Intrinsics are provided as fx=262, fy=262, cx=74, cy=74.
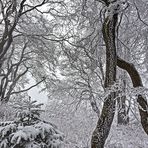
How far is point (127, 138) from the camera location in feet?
36.1

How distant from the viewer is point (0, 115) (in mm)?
10961

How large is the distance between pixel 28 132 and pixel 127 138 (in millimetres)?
7033

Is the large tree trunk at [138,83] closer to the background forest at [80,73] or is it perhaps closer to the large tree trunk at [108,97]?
the background forest at [80,73]

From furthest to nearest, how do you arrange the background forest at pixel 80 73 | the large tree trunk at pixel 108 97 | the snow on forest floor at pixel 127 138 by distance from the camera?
1. the snow on forest floor at pixel 127 138
2. the large tree trunk at pixel 108 97
3. the background forest at pixel 80 73

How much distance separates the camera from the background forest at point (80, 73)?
Result: 5.34m

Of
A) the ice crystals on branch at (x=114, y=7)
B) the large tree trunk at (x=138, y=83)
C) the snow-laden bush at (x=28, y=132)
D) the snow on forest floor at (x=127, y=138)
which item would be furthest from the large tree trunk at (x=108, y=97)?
the snow on forest floor at (x=127, y=138)

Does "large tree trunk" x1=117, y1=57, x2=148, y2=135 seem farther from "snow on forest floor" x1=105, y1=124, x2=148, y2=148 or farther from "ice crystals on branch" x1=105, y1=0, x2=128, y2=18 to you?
"snow on forest floor" x1=105, y1=124, x2=148, y2=148

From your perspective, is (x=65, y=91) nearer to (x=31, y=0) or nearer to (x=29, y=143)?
(x=31, y=0)

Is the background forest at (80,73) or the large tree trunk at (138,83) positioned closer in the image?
the background forest at (80,73)

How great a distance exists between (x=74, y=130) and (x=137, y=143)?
2817 mm

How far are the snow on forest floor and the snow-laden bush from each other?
498 cm

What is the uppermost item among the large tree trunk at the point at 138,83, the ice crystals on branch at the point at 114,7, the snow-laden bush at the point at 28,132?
the ice crystals on branch at the point at 114,7

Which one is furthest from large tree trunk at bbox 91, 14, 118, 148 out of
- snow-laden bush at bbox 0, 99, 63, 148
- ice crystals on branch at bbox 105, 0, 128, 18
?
snow-laden bush at bbox 0, 99, 63, 148

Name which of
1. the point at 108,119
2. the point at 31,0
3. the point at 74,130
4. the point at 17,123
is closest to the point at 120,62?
the point at 108,119
